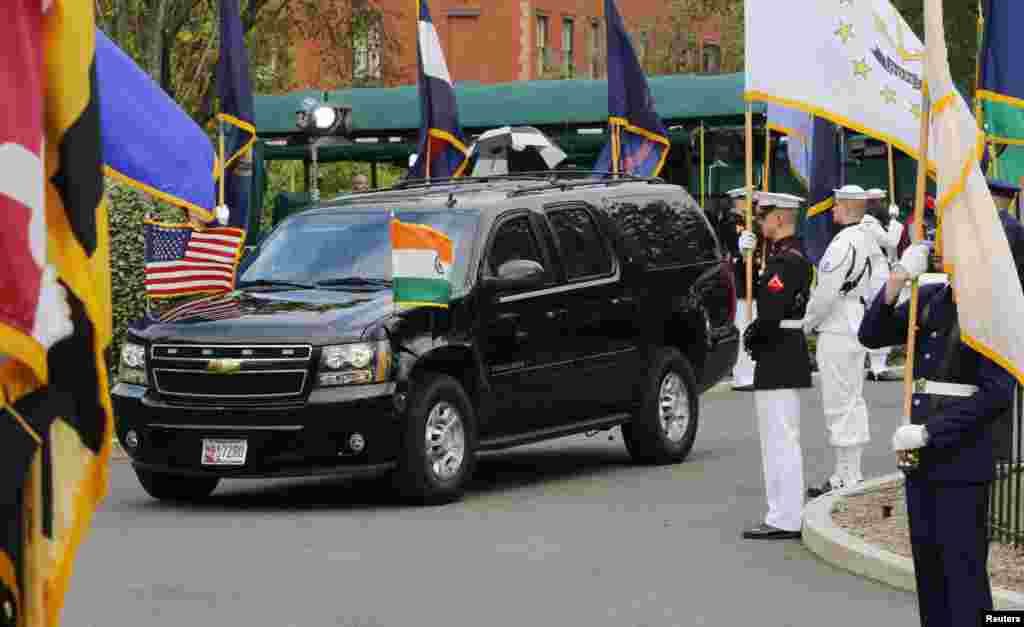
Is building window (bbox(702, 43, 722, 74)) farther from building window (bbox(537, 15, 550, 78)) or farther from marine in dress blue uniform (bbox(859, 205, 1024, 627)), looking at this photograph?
marine in dress blue uniform (bbox(859, 205, 1024, 627))

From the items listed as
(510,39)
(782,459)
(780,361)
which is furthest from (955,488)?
(510,39)

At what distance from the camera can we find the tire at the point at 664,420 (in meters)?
15.2

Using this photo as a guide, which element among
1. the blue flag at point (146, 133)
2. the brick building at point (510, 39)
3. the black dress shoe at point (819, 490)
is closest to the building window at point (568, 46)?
the brick building at point (510, 39)

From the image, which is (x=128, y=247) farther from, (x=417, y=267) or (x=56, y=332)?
(x=56, y=332)

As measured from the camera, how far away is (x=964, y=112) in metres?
7.58

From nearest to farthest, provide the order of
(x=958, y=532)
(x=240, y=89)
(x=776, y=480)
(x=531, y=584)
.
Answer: (x=958, y=532), (x=531, y=584), (x=776, y=480), (x=240, y=89)

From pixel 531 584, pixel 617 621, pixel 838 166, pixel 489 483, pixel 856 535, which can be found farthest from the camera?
pixel 838 166

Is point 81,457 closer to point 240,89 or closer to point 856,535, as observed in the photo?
point 856,535

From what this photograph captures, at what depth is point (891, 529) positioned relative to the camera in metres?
11.4

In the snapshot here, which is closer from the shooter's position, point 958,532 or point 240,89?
point 958,532

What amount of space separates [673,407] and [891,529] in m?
4.35

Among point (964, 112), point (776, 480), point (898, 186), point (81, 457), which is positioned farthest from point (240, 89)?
point (898, 186)

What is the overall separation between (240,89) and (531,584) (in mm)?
9141

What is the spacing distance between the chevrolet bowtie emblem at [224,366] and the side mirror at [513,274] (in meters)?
1.84
